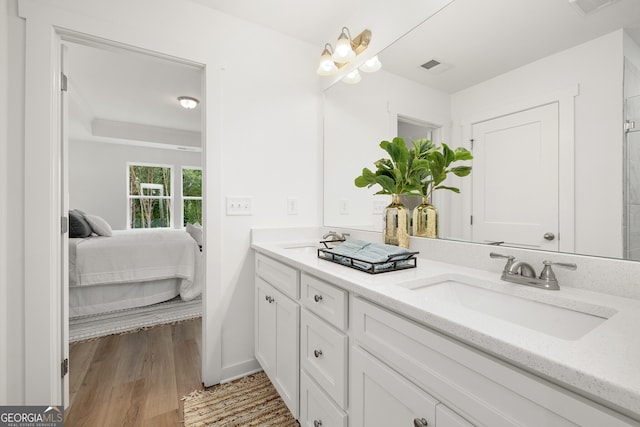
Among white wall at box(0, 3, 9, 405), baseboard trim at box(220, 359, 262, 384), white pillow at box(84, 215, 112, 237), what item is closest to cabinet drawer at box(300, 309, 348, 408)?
baseboard trim at box(220, 359, 262, 384)

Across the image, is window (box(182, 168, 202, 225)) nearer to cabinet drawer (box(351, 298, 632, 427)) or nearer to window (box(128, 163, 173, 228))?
window (box(128, 163, 173, 228))

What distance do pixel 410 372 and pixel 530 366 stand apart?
312mm

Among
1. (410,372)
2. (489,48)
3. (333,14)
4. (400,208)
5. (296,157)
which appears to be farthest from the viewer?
(296,157)

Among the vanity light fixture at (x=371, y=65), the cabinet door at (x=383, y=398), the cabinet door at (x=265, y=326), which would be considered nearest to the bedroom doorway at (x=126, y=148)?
the cabinet door at (x=265, y=326)

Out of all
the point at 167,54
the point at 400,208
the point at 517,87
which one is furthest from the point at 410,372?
the point at 167,54

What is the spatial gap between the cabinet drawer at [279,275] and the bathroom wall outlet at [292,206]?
42 centimetres

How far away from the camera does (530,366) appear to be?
18.8 inches

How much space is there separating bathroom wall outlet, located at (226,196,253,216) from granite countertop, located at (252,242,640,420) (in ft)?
3.35

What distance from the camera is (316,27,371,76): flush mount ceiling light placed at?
1715 mm

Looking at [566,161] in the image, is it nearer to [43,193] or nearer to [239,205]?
[239,205]

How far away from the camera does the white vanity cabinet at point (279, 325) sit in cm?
129

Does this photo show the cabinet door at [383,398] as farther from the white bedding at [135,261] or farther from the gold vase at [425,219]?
the white bedding at [135,261]

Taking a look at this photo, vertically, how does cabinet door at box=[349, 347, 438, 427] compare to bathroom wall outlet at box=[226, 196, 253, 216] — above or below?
below

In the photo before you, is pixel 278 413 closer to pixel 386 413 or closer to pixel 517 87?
pixel 386 413
